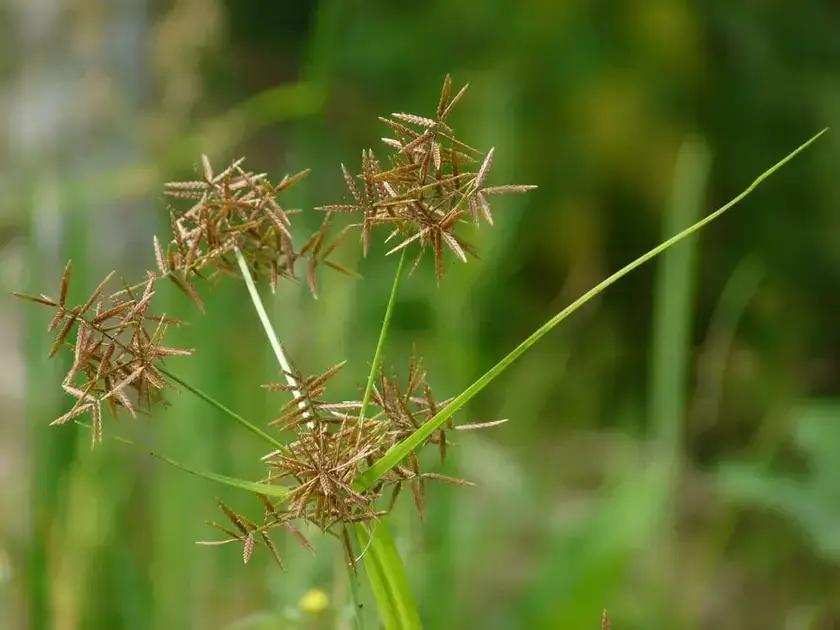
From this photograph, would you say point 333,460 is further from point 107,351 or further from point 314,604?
point 314,604

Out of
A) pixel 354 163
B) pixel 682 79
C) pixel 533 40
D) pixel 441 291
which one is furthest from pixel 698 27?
pixel 441 291

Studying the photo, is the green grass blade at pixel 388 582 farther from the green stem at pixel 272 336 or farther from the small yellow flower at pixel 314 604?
the small yellow flower at pixel 314 604

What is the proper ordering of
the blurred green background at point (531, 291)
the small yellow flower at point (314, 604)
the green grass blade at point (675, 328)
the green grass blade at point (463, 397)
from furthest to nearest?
the blurred green background at point (531, 291), the green grass blade at point (675, 328), the small yellow flower at point (314, 604), the green grass blade at point (463, 397)

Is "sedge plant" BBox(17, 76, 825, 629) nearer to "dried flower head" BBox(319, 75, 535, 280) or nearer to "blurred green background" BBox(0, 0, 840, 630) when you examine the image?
"dried flower head" BBox(319, 75, 535, 280)

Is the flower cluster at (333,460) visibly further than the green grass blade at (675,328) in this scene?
No

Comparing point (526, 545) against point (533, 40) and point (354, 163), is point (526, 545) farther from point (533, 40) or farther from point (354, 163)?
point (533, 40)

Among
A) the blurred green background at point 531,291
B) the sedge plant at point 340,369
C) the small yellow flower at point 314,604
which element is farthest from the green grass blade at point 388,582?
the blurred green background at point 531,291

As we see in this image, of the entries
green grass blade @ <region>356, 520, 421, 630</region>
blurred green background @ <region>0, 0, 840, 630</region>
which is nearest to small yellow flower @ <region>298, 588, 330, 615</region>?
green grass blade @ <region>356, 520, 421, 630</region>
